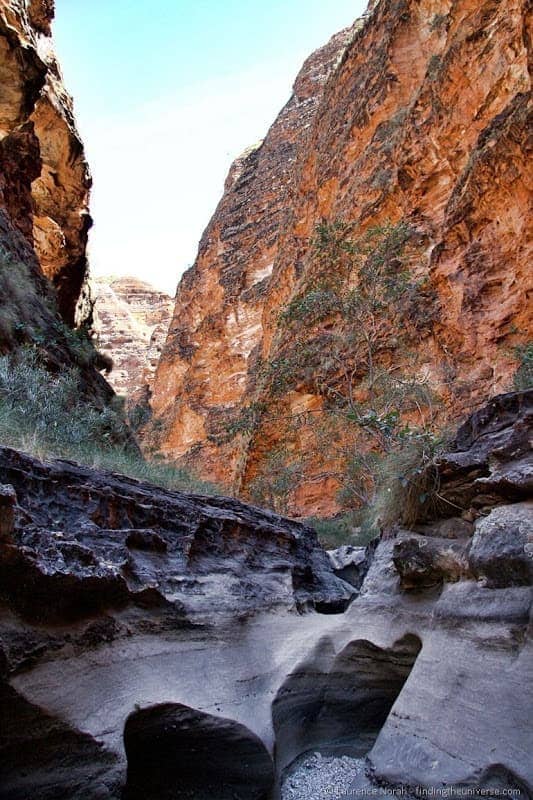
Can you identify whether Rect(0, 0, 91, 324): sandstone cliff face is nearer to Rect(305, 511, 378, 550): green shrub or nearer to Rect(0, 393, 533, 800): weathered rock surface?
Rect(0, 393, 533, 800): weathered rock surface

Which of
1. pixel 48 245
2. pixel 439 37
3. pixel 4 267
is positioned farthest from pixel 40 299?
pixel 439 37

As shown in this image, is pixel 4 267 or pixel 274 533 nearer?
pixel 274 533

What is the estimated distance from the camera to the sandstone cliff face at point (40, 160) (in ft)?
37.2

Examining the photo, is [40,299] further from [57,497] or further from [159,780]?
[159,780]

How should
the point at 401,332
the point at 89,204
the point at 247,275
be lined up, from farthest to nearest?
the point at 247,275, the point at 89,204, the point at 401,332

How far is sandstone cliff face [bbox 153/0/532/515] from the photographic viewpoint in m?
11.7

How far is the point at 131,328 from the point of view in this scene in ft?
177

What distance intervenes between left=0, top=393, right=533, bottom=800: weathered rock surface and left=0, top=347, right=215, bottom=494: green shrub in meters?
1.02

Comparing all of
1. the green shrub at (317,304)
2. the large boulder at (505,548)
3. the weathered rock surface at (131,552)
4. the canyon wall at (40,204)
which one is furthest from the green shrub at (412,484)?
the green shrub at (317,304)

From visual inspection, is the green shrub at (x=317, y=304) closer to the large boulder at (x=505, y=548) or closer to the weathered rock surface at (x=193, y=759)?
the large boulder at (x=505, y=548)

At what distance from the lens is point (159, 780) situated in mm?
3900

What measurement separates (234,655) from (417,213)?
14.3m

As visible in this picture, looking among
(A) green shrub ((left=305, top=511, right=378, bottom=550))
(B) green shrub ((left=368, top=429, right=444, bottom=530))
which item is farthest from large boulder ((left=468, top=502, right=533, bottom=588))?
(A) green shrub ((left=305, top=511, right=378, bottom=550))

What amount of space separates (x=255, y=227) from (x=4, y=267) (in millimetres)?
26945
